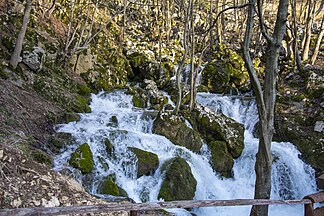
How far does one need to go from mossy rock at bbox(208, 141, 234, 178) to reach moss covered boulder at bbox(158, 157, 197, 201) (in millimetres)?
1906

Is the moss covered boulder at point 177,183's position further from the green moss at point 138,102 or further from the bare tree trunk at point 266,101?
the green moss at point 138,102

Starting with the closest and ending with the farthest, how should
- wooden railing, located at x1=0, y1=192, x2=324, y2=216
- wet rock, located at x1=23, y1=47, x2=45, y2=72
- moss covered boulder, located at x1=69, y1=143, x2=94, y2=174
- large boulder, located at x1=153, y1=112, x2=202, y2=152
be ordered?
wooden railing, located at x1=0, y1=192, x2=324, y2=216
moss covered boulder, located at x1=69, y1=143, x2=94, y2=174
large boulder, located at x1=153, y1=112, x2=202, y2=152
wet rock, located at x1=23, y1=47, x2=45, y2=72

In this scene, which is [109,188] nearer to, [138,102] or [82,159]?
[82,159]

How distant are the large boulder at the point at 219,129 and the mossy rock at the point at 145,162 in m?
3.35

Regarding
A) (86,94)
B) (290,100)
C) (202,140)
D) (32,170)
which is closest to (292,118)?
(290,100)

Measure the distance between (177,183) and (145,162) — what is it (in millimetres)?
1195

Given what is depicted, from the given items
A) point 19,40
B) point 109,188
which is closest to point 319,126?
point 109,188

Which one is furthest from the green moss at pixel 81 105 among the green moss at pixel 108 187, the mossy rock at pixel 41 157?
the green moss at pixel 108 187

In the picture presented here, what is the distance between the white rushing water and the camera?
862 cm

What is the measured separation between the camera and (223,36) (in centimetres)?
2514

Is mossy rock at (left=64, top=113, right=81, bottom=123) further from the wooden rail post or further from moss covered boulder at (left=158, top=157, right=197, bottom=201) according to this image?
the wooden rail post

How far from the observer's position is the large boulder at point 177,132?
11.1 meters

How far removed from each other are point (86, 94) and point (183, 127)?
218 inches

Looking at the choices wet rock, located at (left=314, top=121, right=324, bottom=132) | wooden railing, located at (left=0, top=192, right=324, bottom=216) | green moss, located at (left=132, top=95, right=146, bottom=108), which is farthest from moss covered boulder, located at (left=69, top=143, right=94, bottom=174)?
wet rock, located at (left=314, top=121, right=324, bottom=132)
